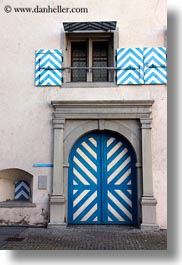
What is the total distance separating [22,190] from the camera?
27.6 feet

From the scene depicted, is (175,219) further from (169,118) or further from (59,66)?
(59,66)

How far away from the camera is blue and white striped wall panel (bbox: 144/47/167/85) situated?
8.09 meters

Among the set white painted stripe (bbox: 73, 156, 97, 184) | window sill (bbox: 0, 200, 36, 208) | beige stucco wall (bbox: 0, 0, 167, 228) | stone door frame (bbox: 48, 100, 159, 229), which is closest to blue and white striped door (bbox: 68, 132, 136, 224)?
white painted stripe (bbox: 73, 156, 97, 184)

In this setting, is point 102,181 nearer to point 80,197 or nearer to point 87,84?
point 80,197

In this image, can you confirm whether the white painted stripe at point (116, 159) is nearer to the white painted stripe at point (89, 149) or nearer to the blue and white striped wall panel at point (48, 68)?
the white painted stripe at point (89, 149)

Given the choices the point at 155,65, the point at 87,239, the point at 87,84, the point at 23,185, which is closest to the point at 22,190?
the point at 23,185

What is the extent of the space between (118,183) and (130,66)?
9.54 ft

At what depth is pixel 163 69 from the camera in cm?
811

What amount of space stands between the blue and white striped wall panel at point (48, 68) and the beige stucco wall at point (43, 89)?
A: 5.9 inches

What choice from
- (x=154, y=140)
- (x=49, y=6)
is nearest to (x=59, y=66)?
(x=49, y=6)

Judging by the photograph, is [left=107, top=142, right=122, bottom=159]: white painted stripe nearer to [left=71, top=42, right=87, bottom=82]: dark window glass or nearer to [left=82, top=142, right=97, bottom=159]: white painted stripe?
[left=82, top=142, right=97, bottom=159]: white painted stripe

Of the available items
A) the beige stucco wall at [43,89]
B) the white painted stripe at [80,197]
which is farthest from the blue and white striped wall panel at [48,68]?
the white painted stripe at [80,197]

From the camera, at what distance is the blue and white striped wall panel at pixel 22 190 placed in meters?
8.41

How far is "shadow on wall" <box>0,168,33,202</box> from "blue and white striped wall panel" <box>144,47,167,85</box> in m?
3.83
